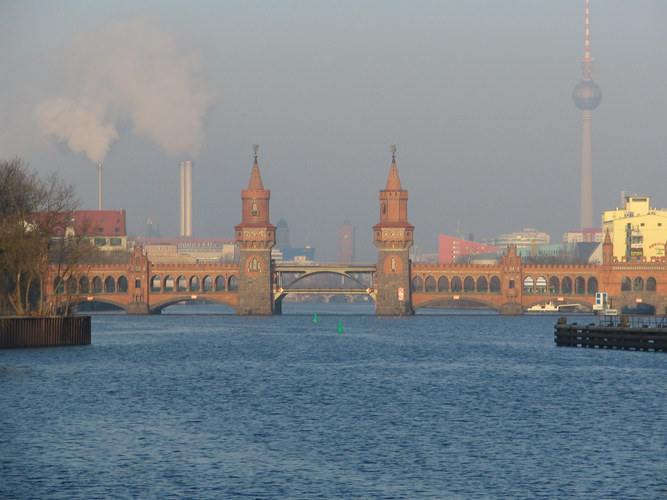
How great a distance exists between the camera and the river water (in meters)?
42.6

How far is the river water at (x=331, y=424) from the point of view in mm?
42625

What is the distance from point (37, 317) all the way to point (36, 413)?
126 feet

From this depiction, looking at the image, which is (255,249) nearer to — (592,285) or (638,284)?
(592,285)

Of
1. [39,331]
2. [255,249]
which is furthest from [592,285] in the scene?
[39,331]

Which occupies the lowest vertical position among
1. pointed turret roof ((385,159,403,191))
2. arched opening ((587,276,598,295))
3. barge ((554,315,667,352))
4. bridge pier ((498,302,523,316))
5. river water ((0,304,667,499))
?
river water ((0,304,667,499))

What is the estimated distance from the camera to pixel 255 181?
19525 cm

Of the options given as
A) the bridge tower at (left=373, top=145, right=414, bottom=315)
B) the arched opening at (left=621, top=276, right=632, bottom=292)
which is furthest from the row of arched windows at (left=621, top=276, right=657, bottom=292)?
the bridge tower at (left=373, top=145, right=414, bottom=315)

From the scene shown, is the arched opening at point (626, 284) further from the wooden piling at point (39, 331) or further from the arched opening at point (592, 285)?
the wooden piling at point (39, 331)

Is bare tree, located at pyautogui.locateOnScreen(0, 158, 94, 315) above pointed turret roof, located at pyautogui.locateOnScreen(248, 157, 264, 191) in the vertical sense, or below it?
Result: below

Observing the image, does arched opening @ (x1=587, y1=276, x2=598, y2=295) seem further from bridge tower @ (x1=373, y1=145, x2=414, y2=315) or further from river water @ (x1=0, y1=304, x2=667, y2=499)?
river water @ (x1=0, y1=304, x2=667, y2=499)

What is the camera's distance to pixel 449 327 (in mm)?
159375

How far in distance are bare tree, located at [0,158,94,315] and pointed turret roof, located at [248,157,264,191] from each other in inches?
3365

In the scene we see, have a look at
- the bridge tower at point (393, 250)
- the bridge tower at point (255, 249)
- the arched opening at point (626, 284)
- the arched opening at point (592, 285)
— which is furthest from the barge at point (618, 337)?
the bridge tower at point (255, 249)

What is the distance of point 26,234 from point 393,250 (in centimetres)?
10100
